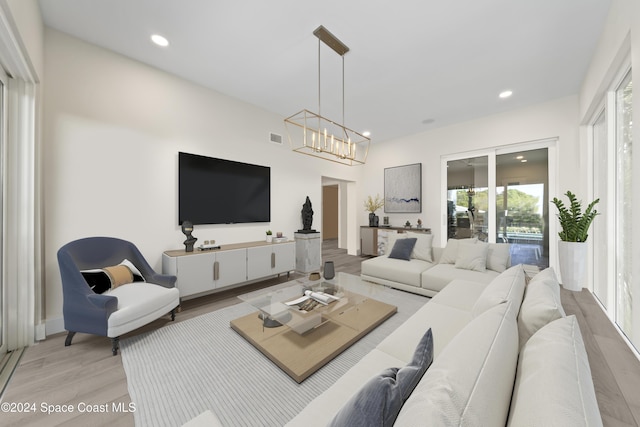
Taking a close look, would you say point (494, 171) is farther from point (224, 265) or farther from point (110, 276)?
point (110, 276)

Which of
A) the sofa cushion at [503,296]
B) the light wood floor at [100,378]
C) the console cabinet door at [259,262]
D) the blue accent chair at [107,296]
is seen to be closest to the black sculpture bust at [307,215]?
the console cabinet door at [259,262]

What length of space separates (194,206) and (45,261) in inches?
59.2

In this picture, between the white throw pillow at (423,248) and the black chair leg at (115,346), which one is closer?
the black chair leg at (115,346)

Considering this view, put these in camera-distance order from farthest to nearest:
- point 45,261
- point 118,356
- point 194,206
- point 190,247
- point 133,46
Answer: point 194,206
point 190,247
point 133,46
point 45,261
point 118,356

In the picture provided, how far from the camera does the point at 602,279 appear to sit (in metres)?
2.71

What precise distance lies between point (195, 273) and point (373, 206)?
4.34m

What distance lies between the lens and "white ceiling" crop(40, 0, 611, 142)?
6.87 feet

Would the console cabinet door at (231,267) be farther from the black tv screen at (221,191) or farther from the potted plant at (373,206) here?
the potted plant at (373,206)

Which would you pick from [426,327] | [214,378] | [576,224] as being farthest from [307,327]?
[576,224]

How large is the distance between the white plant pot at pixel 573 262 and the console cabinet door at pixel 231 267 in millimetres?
3732

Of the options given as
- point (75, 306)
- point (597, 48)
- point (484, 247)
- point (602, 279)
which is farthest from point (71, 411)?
point (597, 48)

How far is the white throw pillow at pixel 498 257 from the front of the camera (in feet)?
10.0

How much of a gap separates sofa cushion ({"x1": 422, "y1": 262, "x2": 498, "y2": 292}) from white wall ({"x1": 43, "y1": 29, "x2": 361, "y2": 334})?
114 inches

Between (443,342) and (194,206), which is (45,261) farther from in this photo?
(443,342)
